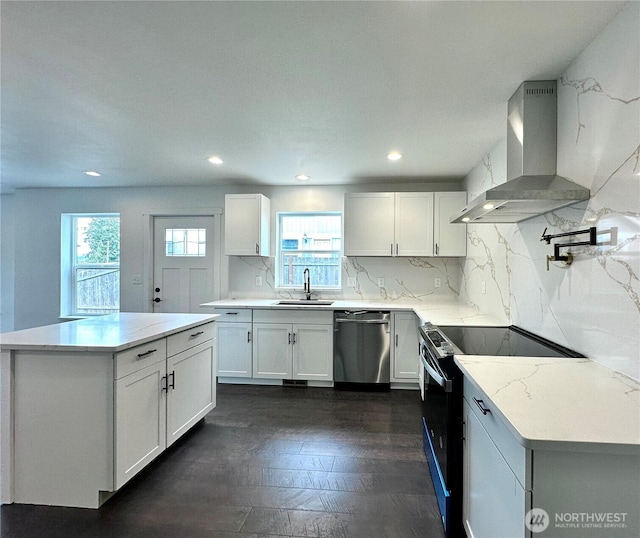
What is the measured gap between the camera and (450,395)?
64.1 inches

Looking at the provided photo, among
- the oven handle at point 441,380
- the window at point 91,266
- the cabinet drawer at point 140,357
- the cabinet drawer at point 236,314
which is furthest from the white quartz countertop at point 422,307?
the window at point 91,266

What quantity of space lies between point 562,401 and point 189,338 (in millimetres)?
2297

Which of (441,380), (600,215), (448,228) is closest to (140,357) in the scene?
(441,380)

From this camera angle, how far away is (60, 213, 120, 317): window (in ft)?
15.7

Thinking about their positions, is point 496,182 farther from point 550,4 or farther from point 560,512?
point 560,512

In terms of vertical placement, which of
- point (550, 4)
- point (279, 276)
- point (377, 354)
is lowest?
point (377, 354)

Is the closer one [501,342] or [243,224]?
[501,342]

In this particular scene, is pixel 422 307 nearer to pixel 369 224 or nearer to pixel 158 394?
pixel 369 224

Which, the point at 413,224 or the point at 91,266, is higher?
the point at 413,224

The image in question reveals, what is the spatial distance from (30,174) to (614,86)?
5.25m

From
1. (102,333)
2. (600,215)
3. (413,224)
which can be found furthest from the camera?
(413,224)

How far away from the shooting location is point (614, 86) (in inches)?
55.4

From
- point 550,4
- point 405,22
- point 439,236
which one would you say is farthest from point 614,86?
point 439,236

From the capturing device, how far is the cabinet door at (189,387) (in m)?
2.36
